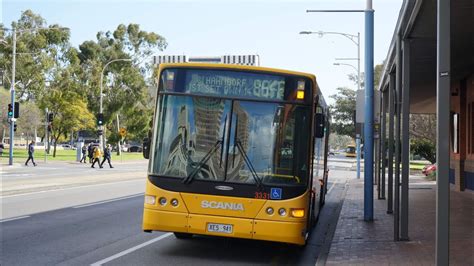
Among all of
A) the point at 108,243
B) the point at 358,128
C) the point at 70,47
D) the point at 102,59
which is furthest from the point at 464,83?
the point at 102,59

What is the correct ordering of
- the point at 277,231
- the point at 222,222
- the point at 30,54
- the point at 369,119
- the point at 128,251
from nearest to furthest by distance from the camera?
the point at 277,231, the point at 222,222, the point at 128,251, the point at 369,119, the point at 30,54

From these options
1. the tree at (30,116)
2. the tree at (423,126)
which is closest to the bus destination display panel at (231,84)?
the tree at (423,126)

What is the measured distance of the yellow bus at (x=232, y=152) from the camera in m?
8.32

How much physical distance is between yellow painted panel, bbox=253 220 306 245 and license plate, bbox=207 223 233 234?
0.37 m

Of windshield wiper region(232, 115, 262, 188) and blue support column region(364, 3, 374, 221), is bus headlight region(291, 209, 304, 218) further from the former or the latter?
blue support column region(364, 3, 374, 221)

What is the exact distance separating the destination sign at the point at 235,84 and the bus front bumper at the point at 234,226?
1862 millimetres

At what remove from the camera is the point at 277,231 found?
8.25 m

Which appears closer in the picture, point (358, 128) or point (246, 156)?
point (246, 156)

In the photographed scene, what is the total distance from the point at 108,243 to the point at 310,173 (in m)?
3.71

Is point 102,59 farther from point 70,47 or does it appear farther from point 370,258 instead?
point 370,258

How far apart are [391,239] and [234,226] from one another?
12.2 ft

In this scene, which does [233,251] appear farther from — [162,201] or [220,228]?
[162,201]

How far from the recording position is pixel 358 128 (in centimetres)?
2155

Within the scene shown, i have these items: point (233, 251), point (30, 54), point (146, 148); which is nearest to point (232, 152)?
point (146, 148)
